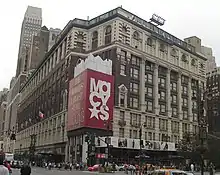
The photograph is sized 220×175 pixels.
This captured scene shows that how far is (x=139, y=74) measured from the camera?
81438mm

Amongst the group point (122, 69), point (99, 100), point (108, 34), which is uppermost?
point (108, 34)

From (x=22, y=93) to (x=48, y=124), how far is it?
70659 mm

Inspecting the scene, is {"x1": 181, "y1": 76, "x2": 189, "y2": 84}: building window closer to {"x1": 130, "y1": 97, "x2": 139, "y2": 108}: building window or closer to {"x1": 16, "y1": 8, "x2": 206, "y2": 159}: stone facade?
{"x1": 16, "y1": 8, "x2": 206, "y2": 159}: stone facade

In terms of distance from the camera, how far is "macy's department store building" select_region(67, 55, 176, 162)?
69438 millimetres

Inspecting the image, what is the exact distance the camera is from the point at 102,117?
232ft

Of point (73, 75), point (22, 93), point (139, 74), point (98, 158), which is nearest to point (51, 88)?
point (73, 75)

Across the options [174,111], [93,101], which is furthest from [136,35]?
[174,111]

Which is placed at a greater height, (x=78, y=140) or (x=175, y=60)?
(x=175, y=60)

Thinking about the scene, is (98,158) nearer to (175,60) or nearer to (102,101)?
(102,101)

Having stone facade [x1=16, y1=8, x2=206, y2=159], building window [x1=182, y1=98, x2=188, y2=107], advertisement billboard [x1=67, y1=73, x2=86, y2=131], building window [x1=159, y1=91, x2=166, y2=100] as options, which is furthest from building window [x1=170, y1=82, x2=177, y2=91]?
advertisement billboard [x1=67, y1=73, x2=86, y2=131]

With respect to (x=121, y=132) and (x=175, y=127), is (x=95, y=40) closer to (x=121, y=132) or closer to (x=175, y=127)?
(x=121, y=132)

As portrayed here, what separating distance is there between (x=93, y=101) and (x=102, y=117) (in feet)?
12.4

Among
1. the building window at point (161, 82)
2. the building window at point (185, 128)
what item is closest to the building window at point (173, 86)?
the building window at point (161, 82)

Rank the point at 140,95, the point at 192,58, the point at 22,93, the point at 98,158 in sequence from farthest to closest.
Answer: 1. the point at 22,93
2. the point at 192,58
3. the point at 140,95
4. the point at 98,158
